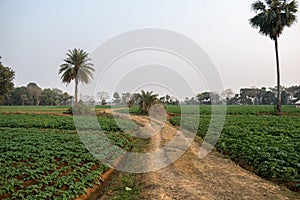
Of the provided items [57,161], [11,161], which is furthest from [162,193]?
[11,161]

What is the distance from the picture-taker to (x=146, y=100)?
35.4m

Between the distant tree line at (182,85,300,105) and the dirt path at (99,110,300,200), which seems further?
the distant tree line at (182,85,300,105)

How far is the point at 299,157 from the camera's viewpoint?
29.9ft

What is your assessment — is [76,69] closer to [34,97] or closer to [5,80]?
[5,80]

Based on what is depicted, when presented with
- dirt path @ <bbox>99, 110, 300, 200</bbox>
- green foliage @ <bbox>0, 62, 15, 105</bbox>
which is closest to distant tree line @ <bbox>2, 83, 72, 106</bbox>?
green foliage @ <bbox>0, 62, 15, 105</bbox>

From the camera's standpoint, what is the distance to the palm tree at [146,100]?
113 ft

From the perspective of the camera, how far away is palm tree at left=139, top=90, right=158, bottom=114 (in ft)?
113

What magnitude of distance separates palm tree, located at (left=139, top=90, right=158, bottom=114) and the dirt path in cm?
2458

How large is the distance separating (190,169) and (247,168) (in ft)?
7.00

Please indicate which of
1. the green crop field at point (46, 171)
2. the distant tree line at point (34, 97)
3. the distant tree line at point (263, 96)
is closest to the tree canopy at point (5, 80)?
the green crop field at point (46, 171)

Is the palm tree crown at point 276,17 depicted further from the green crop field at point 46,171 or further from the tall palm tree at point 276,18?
the green crop field at point 46,171

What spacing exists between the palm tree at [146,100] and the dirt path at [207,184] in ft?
80.6

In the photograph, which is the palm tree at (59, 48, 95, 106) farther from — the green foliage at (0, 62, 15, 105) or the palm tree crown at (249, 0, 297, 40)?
the palm tree crown at (249, 0, 297, 40)

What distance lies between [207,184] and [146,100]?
28.1m
